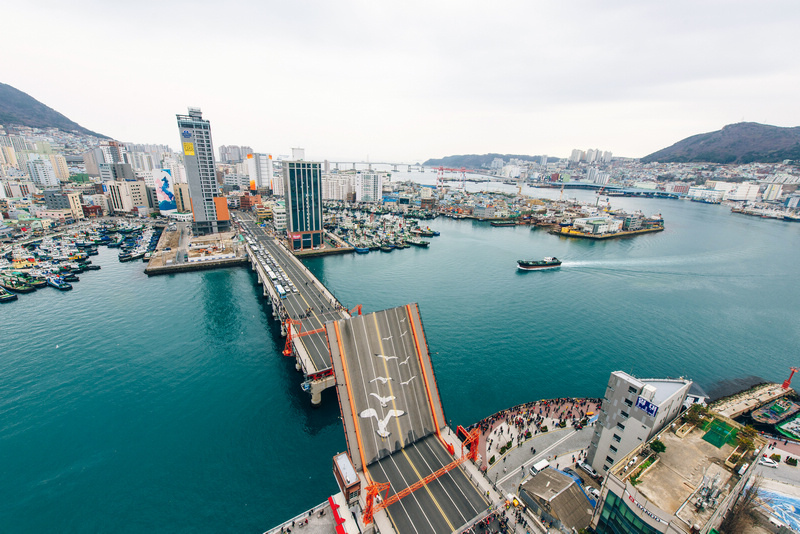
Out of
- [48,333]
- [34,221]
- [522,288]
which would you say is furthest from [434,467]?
[34,221]

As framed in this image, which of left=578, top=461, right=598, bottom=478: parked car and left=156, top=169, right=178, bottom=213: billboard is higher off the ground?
left=156, top=169, right=178, bottom=213: billboard

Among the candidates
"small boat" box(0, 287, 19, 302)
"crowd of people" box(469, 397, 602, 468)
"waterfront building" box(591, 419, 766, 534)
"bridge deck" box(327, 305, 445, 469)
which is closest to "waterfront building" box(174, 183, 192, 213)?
"small boat" box(0, 287, 19, 302)

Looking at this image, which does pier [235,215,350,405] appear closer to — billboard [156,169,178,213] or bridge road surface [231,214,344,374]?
bridge road surface [231,214,344,374]

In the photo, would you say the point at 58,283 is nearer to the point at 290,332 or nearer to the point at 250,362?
the point at 250,362

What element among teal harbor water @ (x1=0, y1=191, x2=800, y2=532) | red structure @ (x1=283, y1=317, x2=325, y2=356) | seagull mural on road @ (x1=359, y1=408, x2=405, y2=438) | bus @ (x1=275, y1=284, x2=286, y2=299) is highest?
seagull mural on road @ (x1=359, y1=408, x2=405, y2=438)

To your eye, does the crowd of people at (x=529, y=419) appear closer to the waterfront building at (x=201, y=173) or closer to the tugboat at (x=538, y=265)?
the tugboat at (x=538, y=265)

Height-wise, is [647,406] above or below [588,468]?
above

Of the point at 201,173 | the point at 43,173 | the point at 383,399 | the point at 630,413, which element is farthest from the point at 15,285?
the point at 43,173
